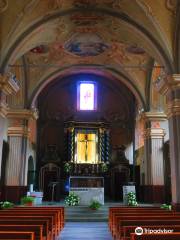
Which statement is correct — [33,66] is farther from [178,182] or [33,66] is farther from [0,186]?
[178,182]

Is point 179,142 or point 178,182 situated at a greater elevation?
point 179,142

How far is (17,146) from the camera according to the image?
14.6m

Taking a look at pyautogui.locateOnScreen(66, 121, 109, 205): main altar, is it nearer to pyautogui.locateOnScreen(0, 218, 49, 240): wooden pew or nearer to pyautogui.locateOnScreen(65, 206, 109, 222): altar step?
pyautogui.locateOnScreen(65, 206, 109, 222): altar step

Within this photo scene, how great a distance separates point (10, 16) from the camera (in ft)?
32.1

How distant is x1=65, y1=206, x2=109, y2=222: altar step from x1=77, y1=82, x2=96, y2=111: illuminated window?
8.99 m

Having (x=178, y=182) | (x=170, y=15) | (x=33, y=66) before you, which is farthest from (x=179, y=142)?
(x=33, y=66)

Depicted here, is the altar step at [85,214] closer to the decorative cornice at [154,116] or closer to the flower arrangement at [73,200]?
the flower arrangement at [73,200]

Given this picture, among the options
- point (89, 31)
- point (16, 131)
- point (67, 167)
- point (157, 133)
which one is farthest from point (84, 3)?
Result: point (67, 167)

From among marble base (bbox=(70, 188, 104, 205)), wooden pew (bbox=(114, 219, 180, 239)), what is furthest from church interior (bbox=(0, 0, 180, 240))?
wooden pew (bbox=(114, 219, 180, 239))

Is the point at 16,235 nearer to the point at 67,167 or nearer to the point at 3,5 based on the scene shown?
the point at 3,5

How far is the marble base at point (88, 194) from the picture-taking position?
44.8ft

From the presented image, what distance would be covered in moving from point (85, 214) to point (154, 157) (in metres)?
4.79

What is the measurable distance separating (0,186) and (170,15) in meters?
10.4

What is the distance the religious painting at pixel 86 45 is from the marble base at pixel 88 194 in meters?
6.58
